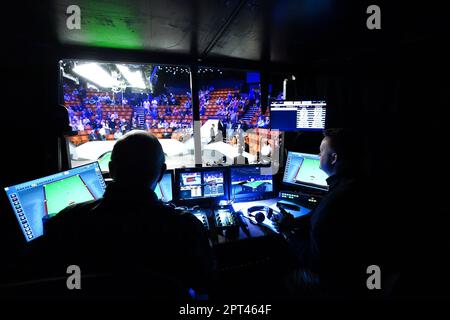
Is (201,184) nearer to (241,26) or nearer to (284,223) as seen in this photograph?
(284,223)

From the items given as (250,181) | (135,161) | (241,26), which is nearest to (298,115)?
(250,181)

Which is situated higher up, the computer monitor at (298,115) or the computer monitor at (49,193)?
the computer monitor at (298,115)

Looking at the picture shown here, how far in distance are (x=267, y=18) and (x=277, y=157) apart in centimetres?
198

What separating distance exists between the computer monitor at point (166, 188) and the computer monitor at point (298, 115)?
1401mm

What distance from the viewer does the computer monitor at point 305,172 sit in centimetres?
249

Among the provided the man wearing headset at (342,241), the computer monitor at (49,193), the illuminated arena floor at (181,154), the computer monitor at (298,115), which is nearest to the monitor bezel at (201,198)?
the illuminated arena floor at (181,154)

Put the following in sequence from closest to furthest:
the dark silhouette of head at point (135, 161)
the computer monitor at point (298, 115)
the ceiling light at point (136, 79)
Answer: the dark silhouette of head at point (135, 161)
the computer monitor at point (298, 115)
the ceiling light at point (136, 79)

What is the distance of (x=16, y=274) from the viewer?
1460 mm

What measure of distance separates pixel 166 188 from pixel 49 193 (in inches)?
37.5

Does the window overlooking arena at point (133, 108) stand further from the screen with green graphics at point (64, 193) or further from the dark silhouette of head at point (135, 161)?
the dark silhouette of head at point (135, 161)

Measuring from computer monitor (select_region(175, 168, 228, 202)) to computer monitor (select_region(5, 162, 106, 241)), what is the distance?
2.39ft

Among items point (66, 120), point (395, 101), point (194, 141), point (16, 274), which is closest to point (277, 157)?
point (194, 141)

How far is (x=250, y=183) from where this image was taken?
270 centimetres
